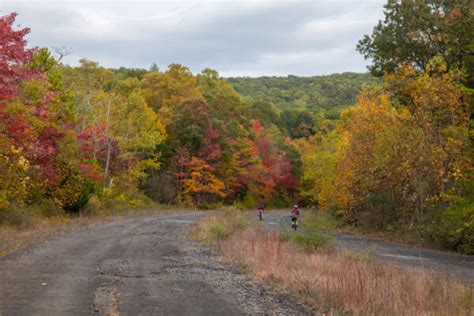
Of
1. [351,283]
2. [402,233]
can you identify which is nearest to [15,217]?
[351,283]

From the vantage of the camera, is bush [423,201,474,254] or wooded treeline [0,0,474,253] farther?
wooded treeline [0,0,474,253]

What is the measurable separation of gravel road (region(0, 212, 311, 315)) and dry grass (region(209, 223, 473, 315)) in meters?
0.56

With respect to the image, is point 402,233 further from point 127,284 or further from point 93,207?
point 127,284

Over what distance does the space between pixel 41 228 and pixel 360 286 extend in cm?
1971

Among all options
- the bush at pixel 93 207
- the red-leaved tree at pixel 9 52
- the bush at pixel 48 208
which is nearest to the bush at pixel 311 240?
the red-leaved tree at pixel 9 52

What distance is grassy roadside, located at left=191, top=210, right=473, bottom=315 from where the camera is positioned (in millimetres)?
10086

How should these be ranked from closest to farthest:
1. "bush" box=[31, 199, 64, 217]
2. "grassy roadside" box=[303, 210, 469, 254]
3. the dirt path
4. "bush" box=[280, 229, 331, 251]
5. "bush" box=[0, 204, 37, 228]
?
the dirt path
"bush" box=[280, 229, 331, 251]
"bush" box=[0, 204, 37, 228]
"grassy roadside" box=[303, 210, 469, 254]
"bush" box=[31, 199, 64, 217]

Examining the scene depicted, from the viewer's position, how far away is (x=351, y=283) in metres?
11.2

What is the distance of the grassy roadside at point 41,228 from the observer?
66.4 feet

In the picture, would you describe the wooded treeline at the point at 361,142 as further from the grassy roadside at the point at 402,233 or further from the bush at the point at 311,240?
the bush at the point at 311,240

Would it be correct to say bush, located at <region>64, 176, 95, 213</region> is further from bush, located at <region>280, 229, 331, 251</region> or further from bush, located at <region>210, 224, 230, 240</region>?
bush, located at <region>280, 229, 331, 251</region>

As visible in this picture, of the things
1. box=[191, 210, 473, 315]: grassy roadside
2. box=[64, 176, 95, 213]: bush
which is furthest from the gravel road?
box=[64, 176, 95, 213]: bush

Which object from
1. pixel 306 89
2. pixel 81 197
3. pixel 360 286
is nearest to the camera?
pixel 360 286

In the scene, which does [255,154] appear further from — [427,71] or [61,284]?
[61,284]
